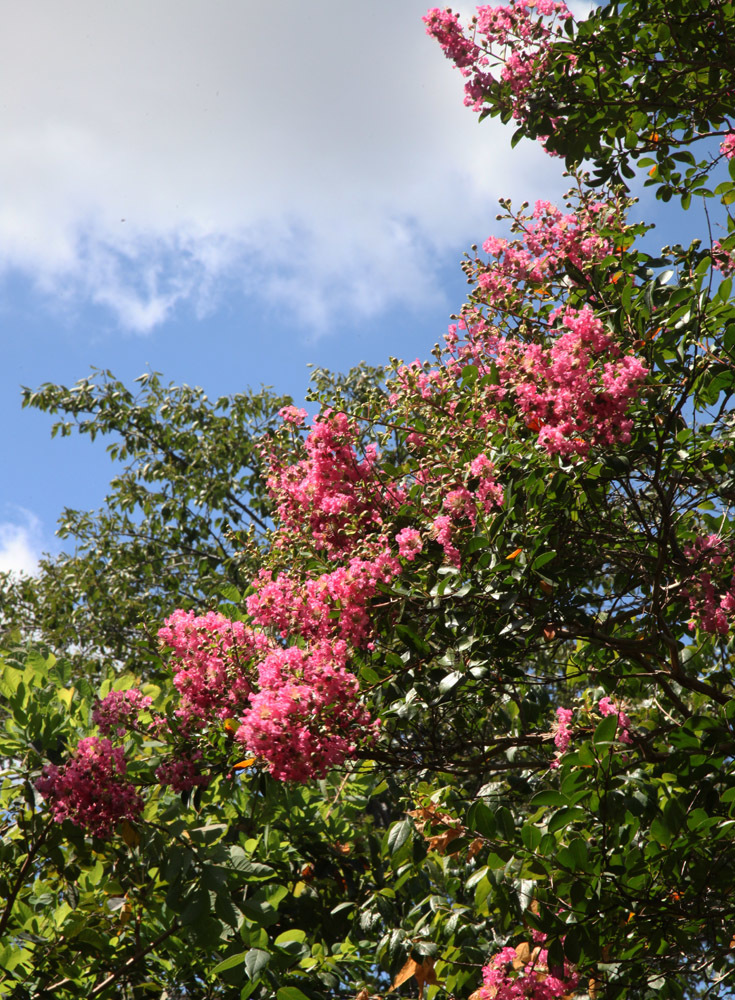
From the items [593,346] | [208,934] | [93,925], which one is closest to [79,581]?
[93,925]

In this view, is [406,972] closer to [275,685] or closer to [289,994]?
[289,994]

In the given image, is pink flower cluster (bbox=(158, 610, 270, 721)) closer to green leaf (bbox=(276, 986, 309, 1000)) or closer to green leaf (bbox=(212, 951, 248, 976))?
green leaf (bbox=(212, 951, 248, 976))

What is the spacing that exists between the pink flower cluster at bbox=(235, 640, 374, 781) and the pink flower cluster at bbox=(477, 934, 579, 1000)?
2.73ft

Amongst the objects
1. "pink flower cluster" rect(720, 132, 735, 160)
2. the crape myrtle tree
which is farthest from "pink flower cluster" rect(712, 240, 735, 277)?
"pink flower cluster" rect(720, 132, 735, 160)

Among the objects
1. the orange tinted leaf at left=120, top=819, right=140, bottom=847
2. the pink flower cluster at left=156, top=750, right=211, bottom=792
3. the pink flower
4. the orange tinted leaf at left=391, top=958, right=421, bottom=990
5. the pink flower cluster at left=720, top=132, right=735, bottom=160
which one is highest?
the pink flower cluster at left=720, top=132, right=735, bottom=160

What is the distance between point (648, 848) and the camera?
2449 mm

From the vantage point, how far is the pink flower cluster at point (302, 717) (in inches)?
99.3

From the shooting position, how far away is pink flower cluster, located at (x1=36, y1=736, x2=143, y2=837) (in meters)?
2.74

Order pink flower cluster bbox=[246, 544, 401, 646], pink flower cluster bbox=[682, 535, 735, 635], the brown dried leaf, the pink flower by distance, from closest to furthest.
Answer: the brown dried leaf < pink flower cluster bbox=[246, 544, 401, 646] < pink flower cluster bbox=[682, 535, 735, 635] < the pink flower

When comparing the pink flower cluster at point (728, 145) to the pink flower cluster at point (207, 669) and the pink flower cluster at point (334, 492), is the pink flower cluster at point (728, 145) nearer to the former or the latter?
the pink flower cluster at point (334, 492)

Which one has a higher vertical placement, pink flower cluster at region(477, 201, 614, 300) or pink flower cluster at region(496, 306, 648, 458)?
pink flower cluster at region(477, 201, 614, 300)

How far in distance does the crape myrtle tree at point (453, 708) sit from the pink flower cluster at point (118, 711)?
0.7 inches

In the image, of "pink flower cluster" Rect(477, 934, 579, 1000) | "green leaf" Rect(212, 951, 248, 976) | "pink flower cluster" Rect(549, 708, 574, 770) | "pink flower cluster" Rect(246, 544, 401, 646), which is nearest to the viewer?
"green leaf" Rect(212, 951, 248, 976)

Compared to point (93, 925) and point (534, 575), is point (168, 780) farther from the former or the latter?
point (534, 575)
